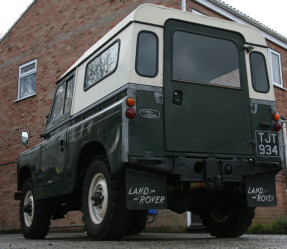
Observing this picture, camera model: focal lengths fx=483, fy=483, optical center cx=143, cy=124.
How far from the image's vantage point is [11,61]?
49.9ft

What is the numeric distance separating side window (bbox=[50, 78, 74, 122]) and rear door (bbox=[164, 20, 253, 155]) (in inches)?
76.0

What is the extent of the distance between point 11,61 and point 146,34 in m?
10.7

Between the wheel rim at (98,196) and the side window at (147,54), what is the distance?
128 centimetres

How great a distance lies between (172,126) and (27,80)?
32.9 feet

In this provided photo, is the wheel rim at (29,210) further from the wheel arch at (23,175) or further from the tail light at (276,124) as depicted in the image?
the tail light at (276,124)

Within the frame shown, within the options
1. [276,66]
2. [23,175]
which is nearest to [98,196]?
[23,175]

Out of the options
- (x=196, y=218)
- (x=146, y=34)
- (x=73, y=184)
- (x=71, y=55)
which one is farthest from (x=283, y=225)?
(x=71, y=55)

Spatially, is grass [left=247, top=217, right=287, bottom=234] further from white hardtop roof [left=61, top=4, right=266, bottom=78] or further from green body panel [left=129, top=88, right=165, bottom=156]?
green body panel [left=129, top=88, right=165, bottom=156]

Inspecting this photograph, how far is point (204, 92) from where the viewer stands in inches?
217

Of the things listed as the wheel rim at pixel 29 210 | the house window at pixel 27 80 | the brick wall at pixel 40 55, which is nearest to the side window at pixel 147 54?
the wheel rim at pixel 29 210

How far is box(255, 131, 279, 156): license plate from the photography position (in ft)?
18.5

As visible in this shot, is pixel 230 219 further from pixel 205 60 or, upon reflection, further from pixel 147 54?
pixel 147 54

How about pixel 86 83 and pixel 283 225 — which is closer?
pixel 86 83

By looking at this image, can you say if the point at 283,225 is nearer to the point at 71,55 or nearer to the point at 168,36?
the point at 168,36
